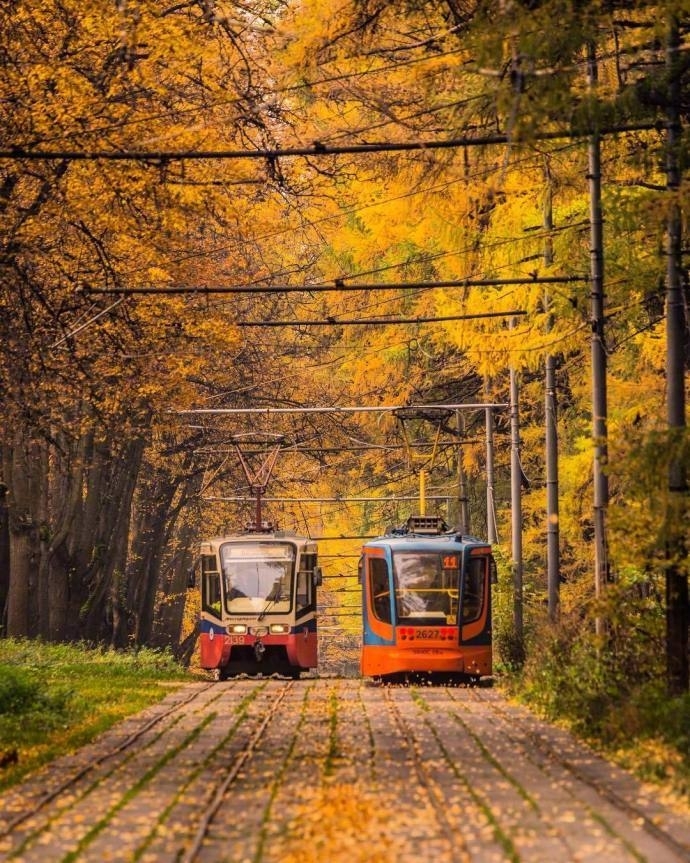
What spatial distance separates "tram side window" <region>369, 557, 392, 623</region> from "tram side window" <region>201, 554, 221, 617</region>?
3755 millimetres

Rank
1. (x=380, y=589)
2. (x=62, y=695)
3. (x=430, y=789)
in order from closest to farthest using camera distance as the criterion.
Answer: (x=430, y=789)
(x=62, y=695)
(x=380, y=589)

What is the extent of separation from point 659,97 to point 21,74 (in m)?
7.10

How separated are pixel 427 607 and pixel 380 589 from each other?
0.91m

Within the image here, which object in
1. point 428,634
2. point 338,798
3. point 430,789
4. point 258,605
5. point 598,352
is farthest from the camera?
→ point 258,605

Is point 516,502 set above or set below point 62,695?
above

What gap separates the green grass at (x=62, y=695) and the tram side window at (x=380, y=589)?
3.53 meters

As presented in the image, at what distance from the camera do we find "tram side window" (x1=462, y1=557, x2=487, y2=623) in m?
29.9

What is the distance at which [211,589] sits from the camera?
1307 inches

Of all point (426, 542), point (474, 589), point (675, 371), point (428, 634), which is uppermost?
point (675, 371)

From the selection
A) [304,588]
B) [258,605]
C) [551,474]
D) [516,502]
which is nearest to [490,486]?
[516,502]

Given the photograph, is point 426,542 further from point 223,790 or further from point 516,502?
point 223,790

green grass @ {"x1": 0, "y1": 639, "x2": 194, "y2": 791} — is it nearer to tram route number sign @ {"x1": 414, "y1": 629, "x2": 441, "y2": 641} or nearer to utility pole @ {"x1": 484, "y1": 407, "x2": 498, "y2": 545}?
tram route number sign @ {"x1": 414, "y1": 629, "x2": 441, "y2": 641}

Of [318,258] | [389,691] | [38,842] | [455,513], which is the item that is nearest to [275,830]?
[38,842]

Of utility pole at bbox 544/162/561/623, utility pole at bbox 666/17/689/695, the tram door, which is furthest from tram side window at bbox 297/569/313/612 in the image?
utility pole at bbox 666/17/689/695
